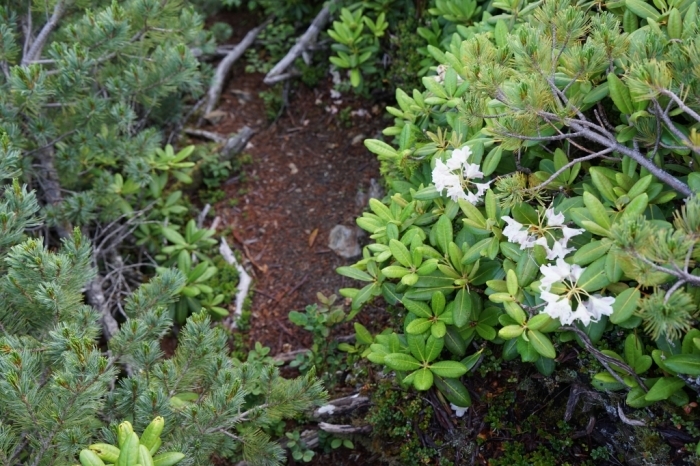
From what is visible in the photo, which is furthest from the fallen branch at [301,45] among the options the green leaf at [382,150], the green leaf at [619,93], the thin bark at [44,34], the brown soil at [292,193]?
the green leaf at [619,93]

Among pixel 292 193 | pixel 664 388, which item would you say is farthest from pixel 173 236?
pixel 664 388

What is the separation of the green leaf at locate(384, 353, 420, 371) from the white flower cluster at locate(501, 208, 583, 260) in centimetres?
63

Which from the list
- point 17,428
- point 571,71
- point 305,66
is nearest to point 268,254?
point 305,66

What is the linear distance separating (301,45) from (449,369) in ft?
9.88

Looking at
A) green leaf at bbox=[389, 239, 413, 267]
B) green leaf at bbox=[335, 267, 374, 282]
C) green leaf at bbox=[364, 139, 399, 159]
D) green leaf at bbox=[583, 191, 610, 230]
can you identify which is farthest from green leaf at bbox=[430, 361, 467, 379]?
green leaf at bbox=[364, 139, 399, 159]

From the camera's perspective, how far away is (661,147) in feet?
6.71

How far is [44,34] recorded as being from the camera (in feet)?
10.2

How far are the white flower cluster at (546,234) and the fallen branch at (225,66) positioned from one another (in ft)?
9.99

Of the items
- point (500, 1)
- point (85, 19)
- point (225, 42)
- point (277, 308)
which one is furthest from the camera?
point (225, 42)

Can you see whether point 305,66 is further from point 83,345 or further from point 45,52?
point 83,345

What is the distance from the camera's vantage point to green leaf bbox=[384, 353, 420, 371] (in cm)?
235

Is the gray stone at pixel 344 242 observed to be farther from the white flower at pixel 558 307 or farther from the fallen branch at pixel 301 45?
the white flower at pixel 558 307

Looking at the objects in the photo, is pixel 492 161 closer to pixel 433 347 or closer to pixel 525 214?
pixel 525 214

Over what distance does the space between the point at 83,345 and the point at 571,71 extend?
70.8 inches
